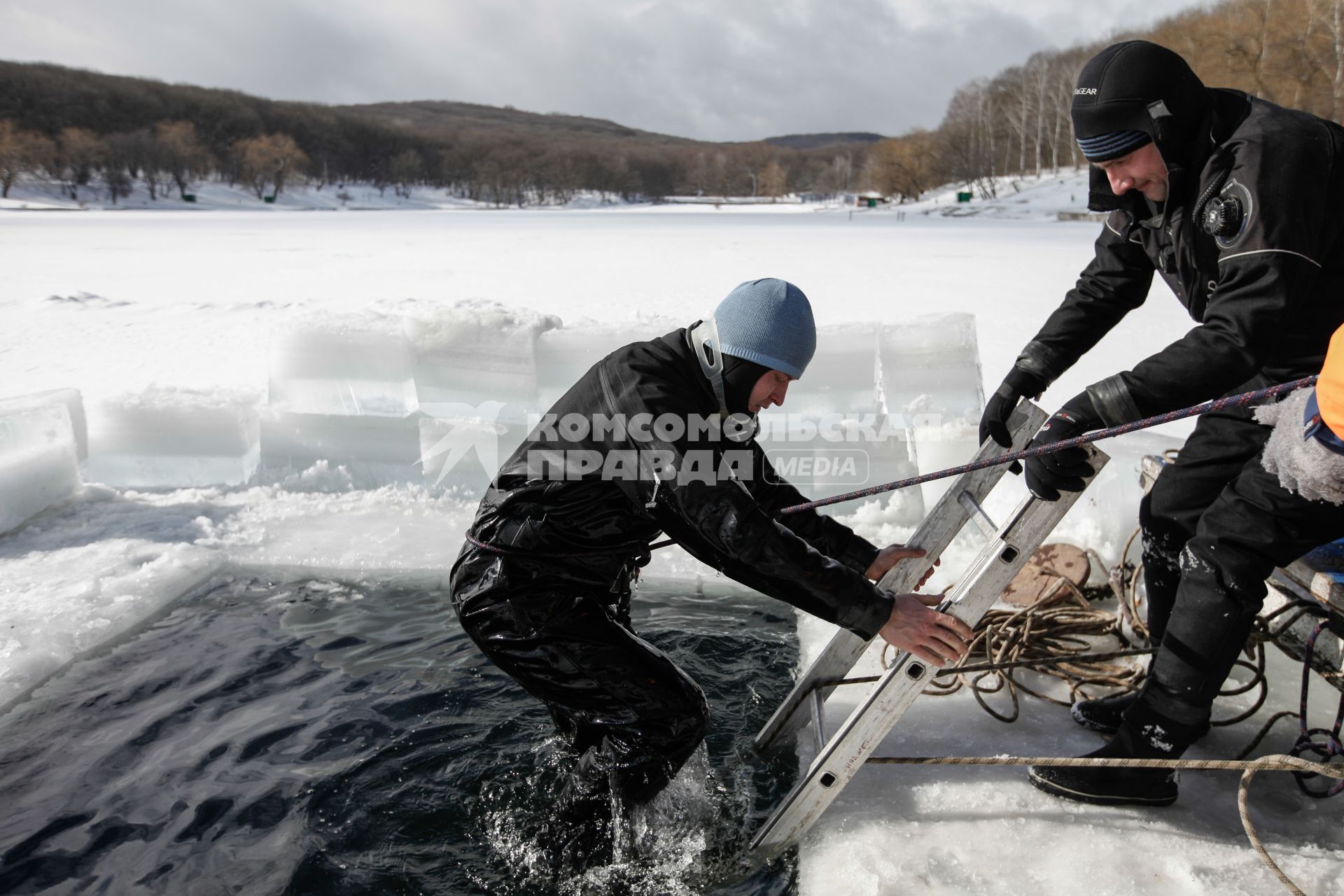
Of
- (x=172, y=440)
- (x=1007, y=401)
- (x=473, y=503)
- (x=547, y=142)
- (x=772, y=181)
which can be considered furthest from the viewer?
(x=547, y=142)

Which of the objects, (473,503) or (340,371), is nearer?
(473,503)

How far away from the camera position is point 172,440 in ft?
16.0

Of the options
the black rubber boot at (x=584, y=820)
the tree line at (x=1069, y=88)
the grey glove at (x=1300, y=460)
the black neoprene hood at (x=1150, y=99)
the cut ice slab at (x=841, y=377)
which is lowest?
the black rubber boot at (x=584, y=820)

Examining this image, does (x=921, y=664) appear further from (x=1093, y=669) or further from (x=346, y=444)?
(x=346, y=444)

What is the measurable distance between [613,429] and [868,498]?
265 cm

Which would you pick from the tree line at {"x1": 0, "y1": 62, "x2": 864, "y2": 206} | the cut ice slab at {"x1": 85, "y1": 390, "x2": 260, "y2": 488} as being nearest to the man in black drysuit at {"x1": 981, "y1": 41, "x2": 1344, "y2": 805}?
the cut ice slab at {"x1": 85, "y1": 390, "x2": 260, "y2": 488}

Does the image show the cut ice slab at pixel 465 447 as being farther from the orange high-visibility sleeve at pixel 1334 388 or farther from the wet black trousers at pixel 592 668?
the orange high-visibility sleeve at pixel 1334 388

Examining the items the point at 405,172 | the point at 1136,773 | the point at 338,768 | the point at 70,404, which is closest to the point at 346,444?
the point at 70,404

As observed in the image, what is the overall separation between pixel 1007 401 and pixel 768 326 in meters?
0.93

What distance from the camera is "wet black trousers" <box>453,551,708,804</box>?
2.11 meters

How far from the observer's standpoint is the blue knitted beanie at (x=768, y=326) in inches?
74.9

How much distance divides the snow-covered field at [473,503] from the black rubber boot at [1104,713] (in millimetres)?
48

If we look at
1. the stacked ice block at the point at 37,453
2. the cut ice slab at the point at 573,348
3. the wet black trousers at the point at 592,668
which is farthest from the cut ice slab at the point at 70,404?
the wet black trousers at the point at 592,668

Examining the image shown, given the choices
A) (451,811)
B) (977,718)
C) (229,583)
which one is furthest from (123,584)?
(977,718)
